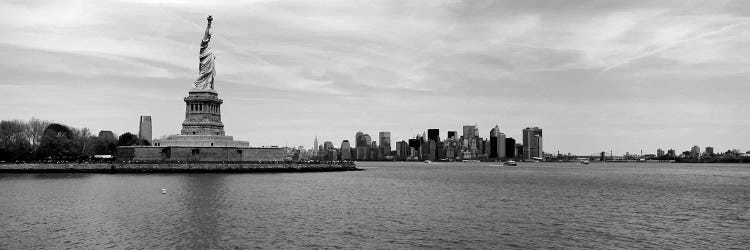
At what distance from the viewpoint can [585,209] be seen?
5269cm

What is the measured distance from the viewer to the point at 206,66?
112m

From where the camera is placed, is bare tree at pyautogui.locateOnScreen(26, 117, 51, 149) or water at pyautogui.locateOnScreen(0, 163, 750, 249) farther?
bare tree at pyautogui.locateOnScreen(26, 117, 51, 149)

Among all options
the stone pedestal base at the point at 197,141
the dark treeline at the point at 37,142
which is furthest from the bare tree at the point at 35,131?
the stone pedestal base at the point at 197,141

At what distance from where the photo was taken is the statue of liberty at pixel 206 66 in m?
112

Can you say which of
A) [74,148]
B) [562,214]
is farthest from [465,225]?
[74,148]

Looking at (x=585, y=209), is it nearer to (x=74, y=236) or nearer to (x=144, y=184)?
(x=74, y=236)

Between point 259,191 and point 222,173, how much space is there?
120ft

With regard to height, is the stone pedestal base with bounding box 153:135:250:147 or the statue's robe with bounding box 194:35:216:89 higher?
the statue's robe with bounding box 194:35:216:89

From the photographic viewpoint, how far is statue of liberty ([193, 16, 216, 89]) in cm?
11150

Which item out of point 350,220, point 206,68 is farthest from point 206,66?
point 350,220

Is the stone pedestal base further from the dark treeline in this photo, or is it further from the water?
the water

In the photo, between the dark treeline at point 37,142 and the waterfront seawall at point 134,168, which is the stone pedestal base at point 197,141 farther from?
the dark treeline at point 37,142

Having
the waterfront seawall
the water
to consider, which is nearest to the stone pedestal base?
the waterfront seawall

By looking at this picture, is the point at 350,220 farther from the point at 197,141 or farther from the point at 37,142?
the point at 37,142
